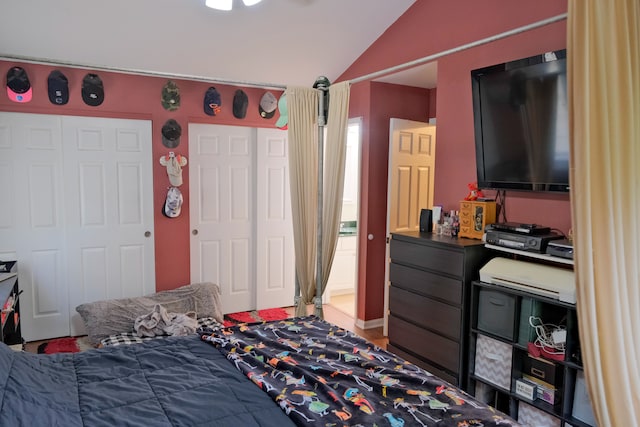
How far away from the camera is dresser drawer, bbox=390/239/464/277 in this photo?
288 cm

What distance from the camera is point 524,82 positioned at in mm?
2688

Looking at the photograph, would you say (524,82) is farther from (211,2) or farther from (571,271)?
(211,2)

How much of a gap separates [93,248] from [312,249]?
2.17 metres

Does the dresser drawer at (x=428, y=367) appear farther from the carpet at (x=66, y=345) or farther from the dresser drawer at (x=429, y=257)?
the carpet at (x=66, y=345)

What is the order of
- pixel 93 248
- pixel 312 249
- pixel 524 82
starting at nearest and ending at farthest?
pixel 524 82, pixel 312 249, pixel 93 248

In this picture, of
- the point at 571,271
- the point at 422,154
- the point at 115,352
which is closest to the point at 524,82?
the point at 571,271

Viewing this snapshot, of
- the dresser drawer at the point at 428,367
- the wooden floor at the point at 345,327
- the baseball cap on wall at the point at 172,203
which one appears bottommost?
the wooden floor at the point at 345,327

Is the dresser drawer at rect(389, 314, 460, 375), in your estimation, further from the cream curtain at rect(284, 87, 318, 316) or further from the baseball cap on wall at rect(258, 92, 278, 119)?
the baseball cap on wall at rect(258, 92, 278, 119)

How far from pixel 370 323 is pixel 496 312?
81.6 inches

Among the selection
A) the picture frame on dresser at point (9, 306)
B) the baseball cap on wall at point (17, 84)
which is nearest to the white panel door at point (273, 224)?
the baseball cap on wall at point (17, 84)

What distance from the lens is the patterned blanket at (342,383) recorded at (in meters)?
1.60

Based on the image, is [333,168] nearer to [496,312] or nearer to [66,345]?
[496,312]

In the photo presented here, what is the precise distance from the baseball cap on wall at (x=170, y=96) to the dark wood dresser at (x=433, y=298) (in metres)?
2.52

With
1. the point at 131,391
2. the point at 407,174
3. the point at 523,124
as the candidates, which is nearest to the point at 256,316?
the point at 407,174
